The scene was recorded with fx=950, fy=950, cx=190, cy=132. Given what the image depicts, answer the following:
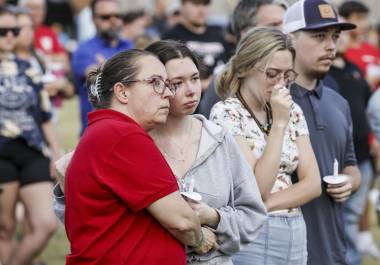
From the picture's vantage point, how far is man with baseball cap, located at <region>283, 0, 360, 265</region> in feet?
16.1

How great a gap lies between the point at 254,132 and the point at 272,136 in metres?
0.17

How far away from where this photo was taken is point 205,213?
3.79 meters

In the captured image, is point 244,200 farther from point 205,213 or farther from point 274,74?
point 274,74

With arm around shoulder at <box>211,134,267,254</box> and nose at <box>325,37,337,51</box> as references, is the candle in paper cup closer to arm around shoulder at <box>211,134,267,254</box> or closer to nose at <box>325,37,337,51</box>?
nose at <box>325,37,337,51</box>

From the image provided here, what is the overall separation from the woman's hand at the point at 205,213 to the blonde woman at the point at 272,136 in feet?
1.83

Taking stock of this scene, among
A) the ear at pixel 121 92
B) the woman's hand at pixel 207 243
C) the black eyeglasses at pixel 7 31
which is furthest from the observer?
the black eyeglasses at pixel 7 31

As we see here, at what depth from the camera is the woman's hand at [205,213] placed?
374 cm

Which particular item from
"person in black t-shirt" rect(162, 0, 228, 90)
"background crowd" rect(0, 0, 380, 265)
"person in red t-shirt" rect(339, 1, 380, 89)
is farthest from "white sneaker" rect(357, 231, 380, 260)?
"person in black t-shirt" rect(162, 0, 228, 90)

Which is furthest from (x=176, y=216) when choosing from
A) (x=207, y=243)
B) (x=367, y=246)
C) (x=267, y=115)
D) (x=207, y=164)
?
(x=367, y=246)

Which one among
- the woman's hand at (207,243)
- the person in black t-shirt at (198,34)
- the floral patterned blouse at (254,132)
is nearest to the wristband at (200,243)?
the woman's hand at (207,243)

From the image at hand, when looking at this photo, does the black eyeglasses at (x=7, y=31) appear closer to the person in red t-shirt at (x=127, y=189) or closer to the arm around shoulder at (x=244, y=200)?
the arm around shoulder at (x=244, y=200)

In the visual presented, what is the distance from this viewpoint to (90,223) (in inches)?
139

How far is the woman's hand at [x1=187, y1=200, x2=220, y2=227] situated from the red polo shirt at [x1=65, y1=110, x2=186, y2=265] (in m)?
0.19

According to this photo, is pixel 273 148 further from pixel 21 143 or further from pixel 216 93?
pixel 21 143
